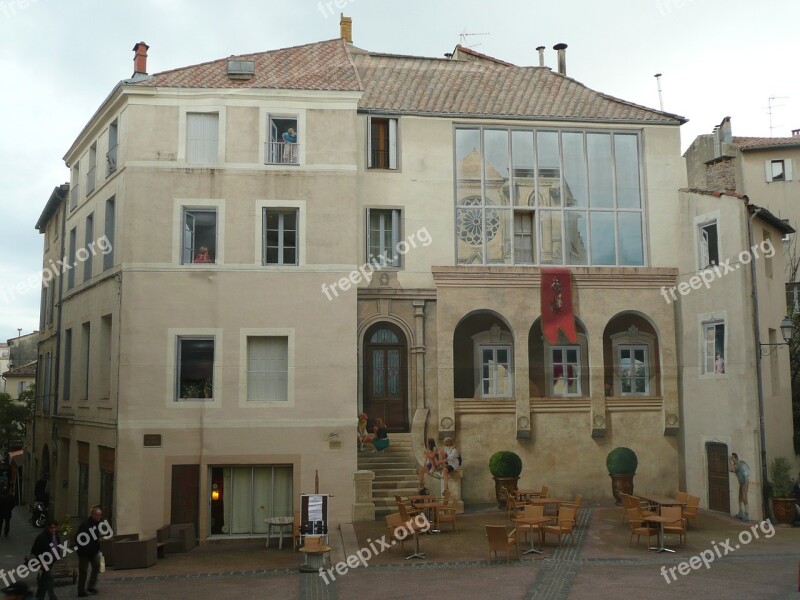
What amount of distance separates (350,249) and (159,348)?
5.71 meters

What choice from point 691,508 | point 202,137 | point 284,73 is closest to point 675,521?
point 691,508

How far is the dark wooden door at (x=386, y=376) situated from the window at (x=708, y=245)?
9.08 metres

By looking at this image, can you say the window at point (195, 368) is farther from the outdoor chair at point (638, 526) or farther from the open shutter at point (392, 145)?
the outdoor chair at point (638, 526)

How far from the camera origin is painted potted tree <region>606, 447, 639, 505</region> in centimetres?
2309

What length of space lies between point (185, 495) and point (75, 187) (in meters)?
12.6

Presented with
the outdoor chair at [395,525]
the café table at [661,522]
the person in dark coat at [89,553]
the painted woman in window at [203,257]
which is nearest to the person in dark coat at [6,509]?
the painted woman in window at [203,257]

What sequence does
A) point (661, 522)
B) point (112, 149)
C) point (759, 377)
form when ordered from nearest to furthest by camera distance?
point (661, 522), point (759, 377), point (112, 149)

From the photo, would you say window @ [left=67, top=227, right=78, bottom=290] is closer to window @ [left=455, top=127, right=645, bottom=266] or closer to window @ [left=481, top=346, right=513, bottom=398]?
window @ [left=455, top=127, right=645, bottom=266]

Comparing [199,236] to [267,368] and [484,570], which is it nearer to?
[267,368]

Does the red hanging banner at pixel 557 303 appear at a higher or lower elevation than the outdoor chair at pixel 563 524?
higher

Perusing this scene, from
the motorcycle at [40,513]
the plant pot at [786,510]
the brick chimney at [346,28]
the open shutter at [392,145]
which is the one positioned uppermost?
the brick chimney at [346,28]

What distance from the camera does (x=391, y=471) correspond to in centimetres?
2253

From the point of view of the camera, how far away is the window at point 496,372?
24.6 meters

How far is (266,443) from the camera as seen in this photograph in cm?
2139
